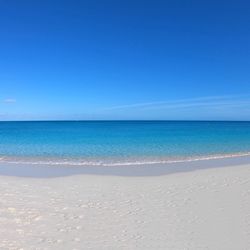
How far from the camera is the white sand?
563 centimetres

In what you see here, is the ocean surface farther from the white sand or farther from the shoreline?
the white sand

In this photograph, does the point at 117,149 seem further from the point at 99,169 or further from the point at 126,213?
the point at 126,213

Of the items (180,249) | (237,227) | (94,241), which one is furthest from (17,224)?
(237,227)

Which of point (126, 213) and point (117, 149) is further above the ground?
point (117, 149)

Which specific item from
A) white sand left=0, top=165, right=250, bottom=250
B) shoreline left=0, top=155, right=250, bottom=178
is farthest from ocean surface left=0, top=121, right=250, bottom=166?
white sand left=0, top=165, right=250, bottom=250

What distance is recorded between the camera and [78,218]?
6.90 metres

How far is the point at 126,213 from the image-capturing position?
7.29 metres

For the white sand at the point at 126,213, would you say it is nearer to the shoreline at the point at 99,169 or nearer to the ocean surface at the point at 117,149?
the shoreline at the point at 99,169

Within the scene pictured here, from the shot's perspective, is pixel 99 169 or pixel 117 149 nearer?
pixel 99 169

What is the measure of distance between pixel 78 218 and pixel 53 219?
1.83ft

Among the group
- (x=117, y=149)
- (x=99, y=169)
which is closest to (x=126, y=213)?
(x=99, y=169)

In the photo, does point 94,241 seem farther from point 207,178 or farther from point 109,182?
point 207,178

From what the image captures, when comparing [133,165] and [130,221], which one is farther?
[133,165]

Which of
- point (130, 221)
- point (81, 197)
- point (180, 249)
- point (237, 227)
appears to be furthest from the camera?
point (81, 197)
